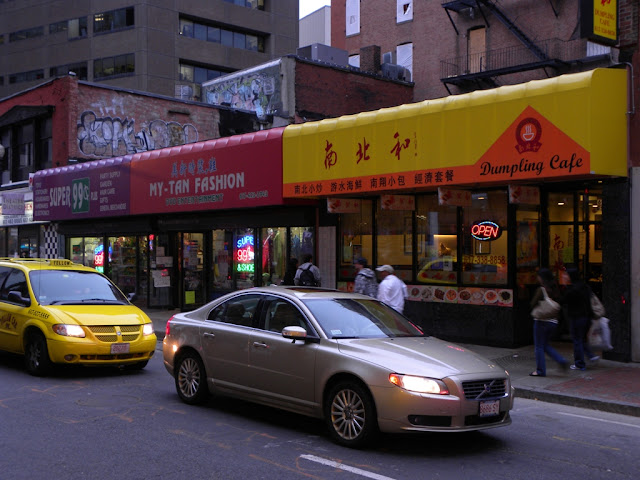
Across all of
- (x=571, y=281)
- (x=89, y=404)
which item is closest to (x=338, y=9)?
(x=571, y=281)

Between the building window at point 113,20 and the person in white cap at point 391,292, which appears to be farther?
the building window at point 113,20

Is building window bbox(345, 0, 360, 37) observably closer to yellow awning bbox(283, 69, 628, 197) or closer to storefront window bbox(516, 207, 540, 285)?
yellow awning bbox(283, 69, 628, 197)

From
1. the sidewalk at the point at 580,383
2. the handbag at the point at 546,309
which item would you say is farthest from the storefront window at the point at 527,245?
the handbag at the point at 546,309

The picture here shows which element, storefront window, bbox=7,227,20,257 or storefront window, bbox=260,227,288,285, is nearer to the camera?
storefront window, bbox=260,227,288,285

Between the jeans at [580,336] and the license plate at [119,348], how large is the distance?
6914 mm

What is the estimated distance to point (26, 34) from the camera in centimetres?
6216

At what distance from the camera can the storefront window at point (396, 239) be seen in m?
15.0

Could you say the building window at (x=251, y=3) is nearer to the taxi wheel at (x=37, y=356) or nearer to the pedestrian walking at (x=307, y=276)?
the pedestrian walking at (x=307, y=276)

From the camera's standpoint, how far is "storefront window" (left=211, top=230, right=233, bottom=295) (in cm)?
1955

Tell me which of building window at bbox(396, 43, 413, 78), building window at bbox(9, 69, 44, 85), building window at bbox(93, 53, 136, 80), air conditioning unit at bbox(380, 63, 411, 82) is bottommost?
air conditioning unit at bbox(380, 63, 411, 82)

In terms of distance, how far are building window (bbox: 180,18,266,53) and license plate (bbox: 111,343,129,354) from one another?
164 feet

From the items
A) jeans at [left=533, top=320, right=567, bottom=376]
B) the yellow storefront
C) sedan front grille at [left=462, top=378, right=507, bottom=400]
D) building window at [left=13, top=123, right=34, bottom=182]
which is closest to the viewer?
sedan front grille at [left=462, top=378, right=507, bottom=400]

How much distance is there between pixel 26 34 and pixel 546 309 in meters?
62.7

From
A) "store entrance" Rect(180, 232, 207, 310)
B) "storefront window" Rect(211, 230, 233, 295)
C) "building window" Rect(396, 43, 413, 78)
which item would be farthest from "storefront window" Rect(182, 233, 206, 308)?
"building window" Rect(396, 43, 413, 78)
